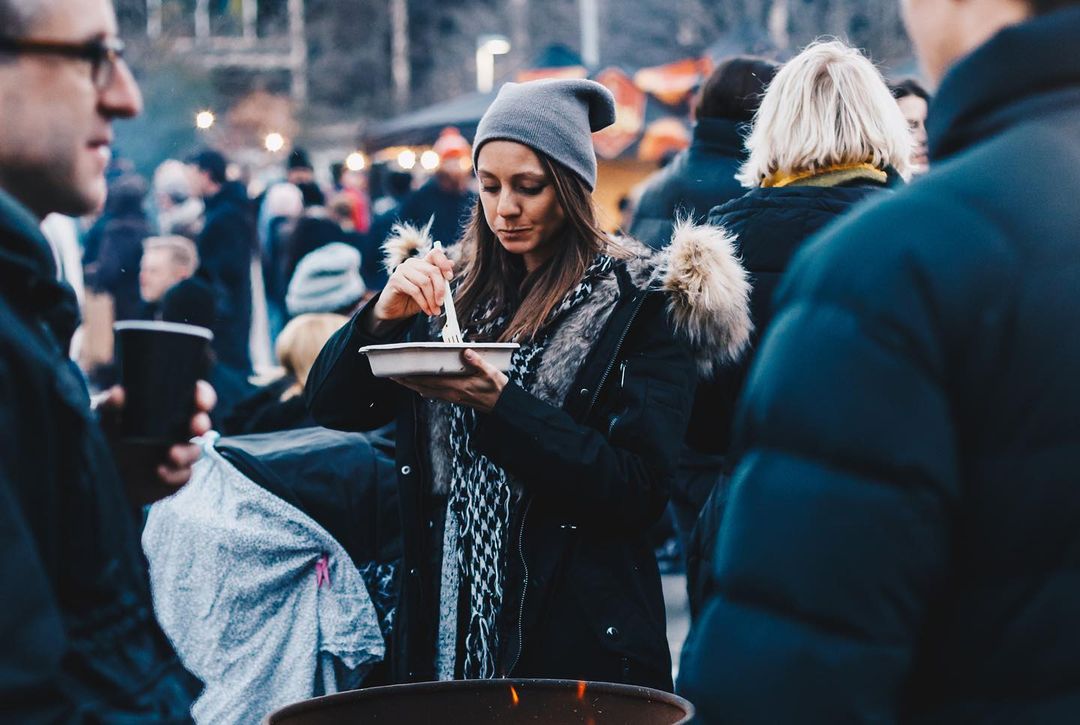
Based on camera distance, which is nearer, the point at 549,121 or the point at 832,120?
the point at 549,121

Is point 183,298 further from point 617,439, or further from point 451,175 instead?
point 617,439

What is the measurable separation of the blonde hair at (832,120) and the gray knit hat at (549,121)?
72cm

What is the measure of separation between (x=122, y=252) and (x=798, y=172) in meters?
9.45

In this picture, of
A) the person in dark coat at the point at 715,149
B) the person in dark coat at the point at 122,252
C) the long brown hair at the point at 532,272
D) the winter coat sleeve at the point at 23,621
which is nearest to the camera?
the winter coat sleeve at the point at 23,621

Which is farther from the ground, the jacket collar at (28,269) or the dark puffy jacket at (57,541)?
Answer: the jacket collar at (28,269)

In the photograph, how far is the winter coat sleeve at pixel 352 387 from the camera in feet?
10.9

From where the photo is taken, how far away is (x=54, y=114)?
5.72ft

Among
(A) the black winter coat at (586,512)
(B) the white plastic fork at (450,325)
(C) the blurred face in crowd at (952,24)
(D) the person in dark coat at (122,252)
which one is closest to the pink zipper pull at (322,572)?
(A) the black winter coat at (586,512)

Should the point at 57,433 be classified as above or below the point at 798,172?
below

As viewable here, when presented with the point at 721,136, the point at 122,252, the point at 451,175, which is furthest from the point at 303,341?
the point at 122,252

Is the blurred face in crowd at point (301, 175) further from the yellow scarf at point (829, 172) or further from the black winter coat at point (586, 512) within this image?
the black winter coat at point (586, 512)

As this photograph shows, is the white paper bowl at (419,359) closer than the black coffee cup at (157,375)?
No

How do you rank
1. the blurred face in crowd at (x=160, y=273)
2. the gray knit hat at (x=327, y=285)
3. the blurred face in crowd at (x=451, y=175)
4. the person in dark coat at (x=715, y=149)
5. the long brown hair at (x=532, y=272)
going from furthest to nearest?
1. the blurred face in crowd at (x=451, y=175)
2. the blurred face in crowd at (x=160, y=273)
3. the gray knit hat at (x=327, y=285)
4. the person in dark coat at (x=715, y=149)
5. the long brown hair at (x=532, y=272)

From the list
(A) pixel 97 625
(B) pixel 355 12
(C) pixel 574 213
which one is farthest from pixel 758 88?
(B) pixel 355 12
